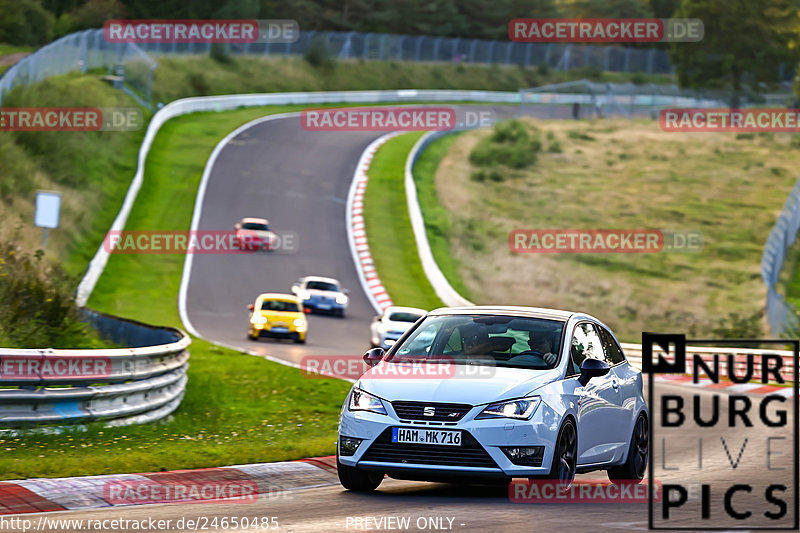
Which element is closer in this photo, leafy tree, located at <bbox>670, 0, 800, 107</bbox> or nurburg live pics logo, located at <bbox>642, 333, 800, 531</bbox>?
nurburg live pics logo, located at <bbox>642, 333, 800, 531</bbox>

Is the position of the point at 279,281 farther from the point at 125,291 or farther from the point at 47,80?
the point at 47,80

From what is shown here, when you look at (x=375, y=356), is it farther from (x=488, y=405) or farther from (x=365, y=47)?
(x=365, y=47)

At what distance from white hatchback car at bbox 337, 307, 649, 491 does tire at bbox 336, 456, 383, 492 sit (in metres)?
0.01

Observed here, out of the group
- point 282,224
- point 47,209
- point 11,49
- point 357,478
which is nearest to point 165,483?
point 357,478

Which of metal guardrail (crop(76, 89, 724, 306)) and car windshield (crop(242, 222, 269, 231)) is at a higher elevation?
metal guardrail (crop(76, 89, 724, 306))

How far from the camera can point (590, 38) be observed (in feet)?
352

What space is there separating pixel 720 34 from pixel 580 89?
11490 mm

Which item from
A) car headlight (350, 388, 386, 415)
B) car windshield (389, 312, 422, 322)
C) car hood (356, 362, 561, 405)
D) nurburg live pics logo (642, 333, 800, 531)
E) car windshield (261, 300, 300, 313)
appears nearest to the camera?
nurburg live pics logo (642, 333, 800, 531)

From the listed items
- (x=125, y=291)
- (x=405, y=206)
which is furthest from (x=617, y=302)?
(x=125, y=291)

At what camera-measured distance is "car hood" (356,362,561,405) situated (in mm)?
9898

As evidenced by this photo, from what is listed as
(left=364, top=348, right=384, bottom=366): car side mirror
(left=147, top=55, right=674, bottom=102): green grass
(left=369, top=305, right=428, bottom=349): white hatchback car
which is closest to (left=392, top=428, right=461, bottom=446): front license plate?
(left=364, top=348, right=384, bottom=366): car side mirror

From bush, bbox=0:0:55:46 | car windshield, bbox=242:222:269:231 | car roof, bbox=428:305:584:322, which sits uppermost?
bush, bbox=0:0:55:46

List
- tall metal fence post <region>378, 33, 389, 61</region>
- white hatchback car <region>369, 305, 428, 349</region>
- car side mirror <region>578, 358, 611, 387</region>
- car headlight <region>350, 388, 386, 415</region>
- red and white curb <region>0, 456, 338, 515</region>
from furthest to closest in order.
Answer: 1. tall metal fence post <region>378, 33, 389, 61</region>
2. white hatchback car <region>369, 305, 428, 349</region>
3. car side mirror <region>578, 358, 611, 387</region>
4. car headlight <region>350, 388, 386, 415</region>
5. red and white curb <region>0, 456, 338, 515</region>

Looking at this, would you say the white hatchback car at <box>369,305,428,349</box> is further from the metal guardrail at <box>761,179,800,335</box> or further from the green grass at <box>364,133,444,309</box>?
the metal guardrail at <box>761,179,800,335</box>
